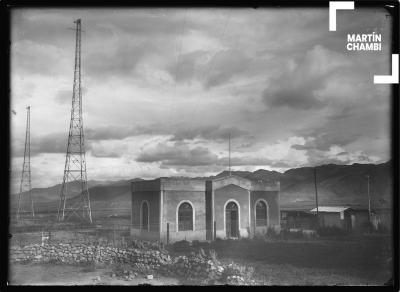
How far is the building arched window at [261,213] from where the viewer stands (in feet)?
33.1

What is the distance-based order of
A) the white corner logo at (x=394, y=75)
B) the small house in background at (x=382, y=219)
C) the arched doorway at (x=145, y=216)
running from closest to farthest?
the white corner logo at (x=394, y=75)
the small house in background at (x=382, y=219)
the arched doorway at (x=145, y=216)

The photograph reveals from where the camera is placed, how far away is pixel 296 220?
9.86 m

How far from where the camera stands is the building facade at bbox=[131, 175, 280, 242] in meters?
9.52

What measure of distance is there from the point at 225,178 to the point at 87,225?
13.5 ft

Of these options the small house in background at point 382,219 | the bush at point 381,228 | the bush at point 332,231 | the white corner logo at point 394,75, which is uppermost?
the white corner logo at point 394,75

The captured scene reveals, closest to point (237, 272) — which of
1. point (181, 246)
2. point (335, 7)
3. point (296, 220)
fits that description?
point (181, 246)

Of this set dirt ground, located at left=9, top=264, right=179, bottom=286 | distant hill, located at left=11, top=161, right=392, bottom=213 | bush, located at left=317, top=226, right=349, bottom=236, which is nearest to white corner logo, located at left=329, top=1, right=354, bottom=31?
distant hill, located at left=11, top=161, right=392, bottom=213

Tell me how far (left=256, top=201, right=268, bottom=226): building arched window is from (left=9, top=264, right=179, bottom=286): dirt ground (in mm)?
3359

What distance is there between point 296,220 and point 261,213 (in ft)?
3.44

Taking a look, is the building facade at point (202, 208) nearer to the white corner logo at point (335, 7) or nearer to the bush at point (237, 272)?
the bush at point (237, 272)

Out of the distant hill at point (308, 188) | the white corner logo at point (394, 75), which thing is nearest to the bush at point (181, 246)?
the distant hill at point (308, 188)

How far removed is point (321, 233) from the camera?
9391 mm

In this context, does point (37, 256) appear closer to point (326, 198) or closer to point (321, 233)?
point (321, 233)
